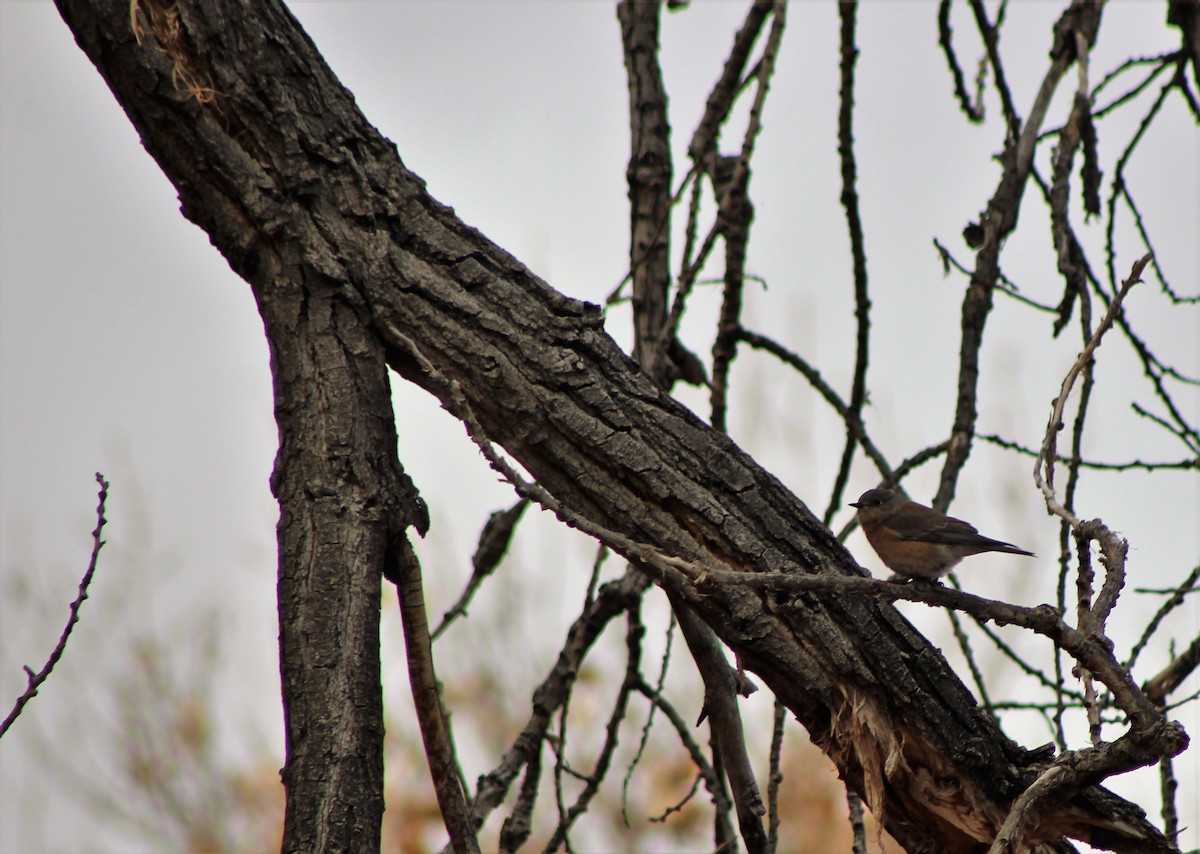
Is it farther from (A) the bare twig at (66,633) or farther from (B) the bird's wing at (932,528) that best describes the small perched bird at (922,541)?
(A) the bare twig at (66,633)

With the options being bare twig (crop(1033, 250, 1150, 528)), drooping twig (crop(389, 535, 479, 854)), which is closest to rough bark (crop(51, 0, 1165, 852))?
drooping twig (crop(389, 535, 479, 854))

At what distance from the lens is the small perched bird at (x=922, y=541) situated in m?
Result: 3.13

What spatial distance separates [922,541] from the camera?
3164 millimetres

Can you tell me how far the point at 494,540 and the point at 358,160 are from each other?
1.36m

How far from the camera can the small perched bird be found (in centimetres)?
313

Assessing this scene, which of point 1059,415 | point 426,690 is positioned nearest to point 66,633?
point 426,690

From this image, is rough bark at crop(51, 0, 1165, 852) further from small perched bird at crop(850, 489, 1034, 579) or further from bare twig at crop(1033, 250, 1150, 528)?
small perched bird at crop(850, 489, 1034, 579)

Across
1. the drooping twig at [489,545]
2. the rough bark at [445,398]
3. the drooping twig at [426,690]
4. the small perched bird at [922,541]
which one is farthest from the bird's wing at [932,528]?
the drooping twig at [426,690]

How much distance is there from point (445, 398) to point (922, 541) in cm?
154

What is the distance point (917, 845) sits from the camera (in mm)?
2389

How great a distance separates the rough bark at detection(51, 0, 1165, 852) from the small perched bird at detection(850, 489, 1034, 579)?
0.85m

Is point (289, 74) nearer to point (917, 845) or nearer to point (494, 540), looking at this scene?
point (494, 540)

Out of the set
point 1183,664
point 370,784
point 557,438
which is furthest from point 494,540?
point 1183,664

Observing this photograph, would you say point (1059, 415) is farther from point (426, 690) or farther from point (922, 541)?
point (426, 690)
